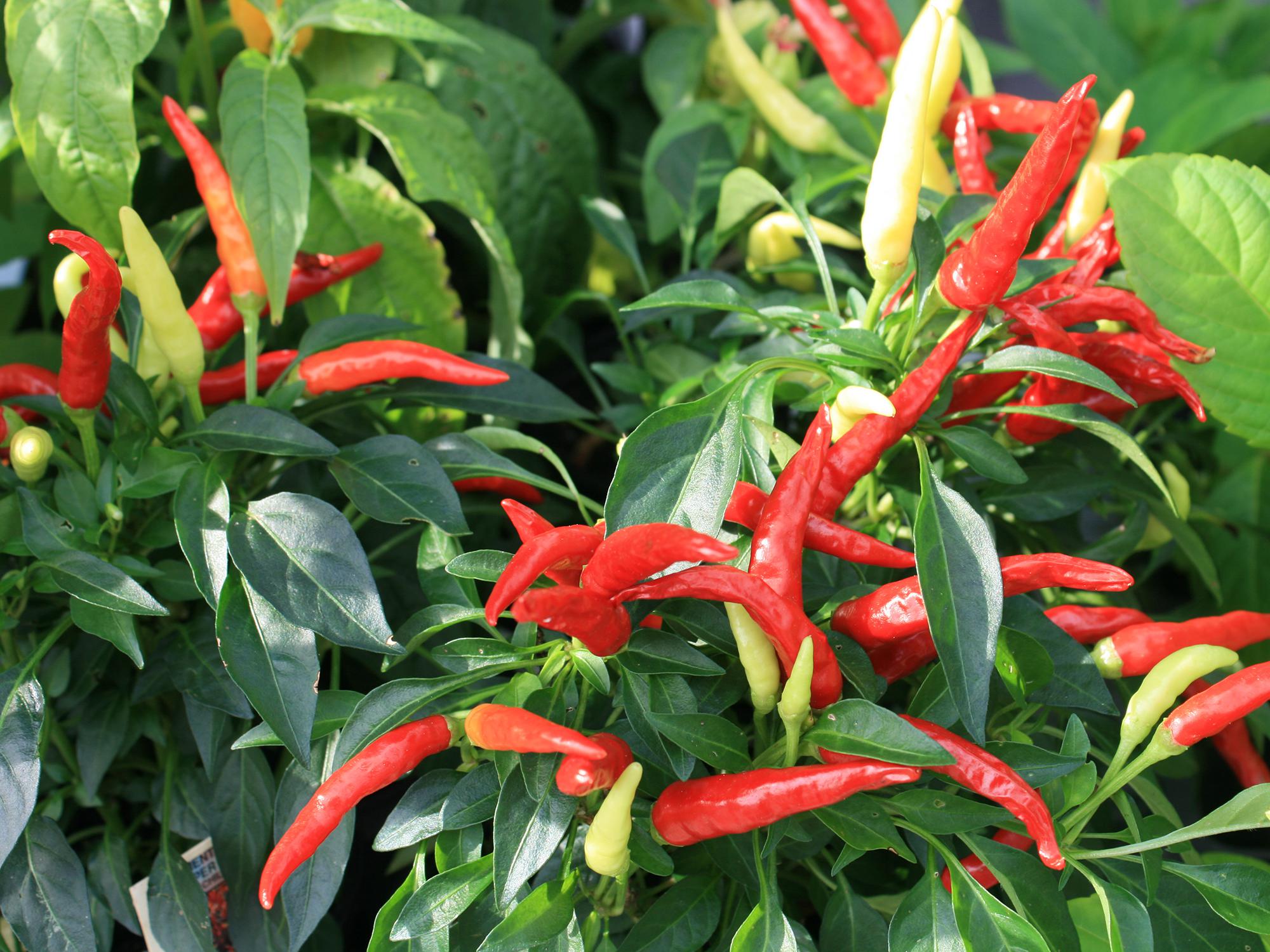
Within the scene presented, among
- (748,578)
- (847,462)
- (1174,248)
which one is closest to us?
(748,578)

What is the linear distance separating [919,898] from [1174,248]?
45cm

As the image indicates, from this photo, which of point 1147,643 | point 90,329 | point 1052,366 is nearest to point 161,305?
point 90,329

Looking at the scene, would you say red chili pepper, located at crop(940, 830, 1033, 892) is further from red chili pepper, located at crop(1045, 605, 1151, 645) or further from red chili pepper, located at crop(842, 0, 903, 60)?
red chili pepper, located at crop(842, 0, 903, 60)

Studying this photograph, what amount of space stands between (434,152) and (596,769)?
61cm

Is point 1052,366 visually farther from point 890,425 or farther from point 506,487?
point 506,487

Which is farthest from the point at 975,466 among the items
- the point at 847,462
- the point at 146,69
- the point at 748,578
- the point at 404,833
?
the point at 146,69

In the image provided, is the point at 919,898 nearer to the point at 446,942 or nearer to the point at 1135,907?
the point at 1135,907

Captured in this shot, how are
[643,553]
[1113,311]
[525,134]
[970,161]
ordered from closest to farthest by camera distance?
[643,553] < [1113,311] < [970,161] < [525,134]

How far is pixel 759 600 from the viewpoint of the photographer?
0.48 m

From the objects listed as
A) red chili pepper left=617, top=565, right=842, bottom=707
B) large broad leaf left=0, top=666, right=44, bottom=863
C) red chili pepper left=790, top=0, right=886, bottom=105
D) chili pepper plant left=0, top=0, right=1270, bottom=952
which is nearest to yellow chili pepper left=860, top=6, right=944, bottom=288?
chili pepper plant left=0, top=0, right=1270, bottom=952

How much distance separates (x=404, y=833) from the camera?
54 centimetres

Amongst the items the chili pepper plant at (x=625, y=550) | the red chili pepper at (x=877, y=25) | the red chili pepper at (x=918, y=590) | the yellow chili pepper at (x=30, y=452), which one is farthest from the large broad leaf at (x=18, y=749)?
the red chili pepper at (x=877, y=25)

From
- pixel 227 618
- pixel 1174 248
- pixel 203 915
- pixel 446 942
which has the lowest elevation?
pixel 203 915

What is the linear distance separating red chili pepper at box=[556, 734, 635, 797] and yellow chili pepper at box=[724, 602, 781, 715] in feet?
0.24
